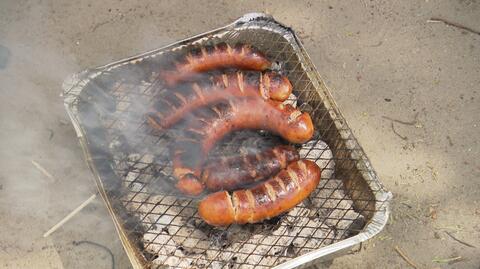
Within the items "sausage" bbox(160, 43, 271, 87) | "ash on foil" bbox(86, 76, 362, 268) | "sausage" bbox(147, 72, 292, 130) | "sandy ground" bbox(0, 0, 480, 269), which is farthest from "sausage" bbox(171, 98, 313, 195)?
"sandy ground" bbox(0, 0, 480, 269)

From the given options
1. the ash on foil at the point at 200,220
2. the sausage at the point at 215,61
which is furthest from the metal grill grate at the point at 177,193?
the sausage at the point at 215,61

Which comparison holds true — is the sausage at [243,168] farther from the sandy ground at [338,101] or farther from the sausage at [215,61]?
the sandy ground at [338,101]

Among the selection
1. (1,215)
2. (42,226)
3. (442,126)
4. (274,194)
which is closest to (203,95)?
(274,194)

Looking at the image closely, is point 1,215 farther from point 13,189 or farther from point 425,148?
point 425,148

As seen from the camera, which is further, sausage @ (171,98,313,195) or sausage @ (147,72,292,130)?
sausage @ (147,72,292,130)

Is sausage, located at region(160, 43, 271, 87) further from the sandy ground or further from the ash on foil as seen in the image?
the sandy ground

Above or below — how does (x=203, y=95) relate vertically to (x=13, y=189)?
above
